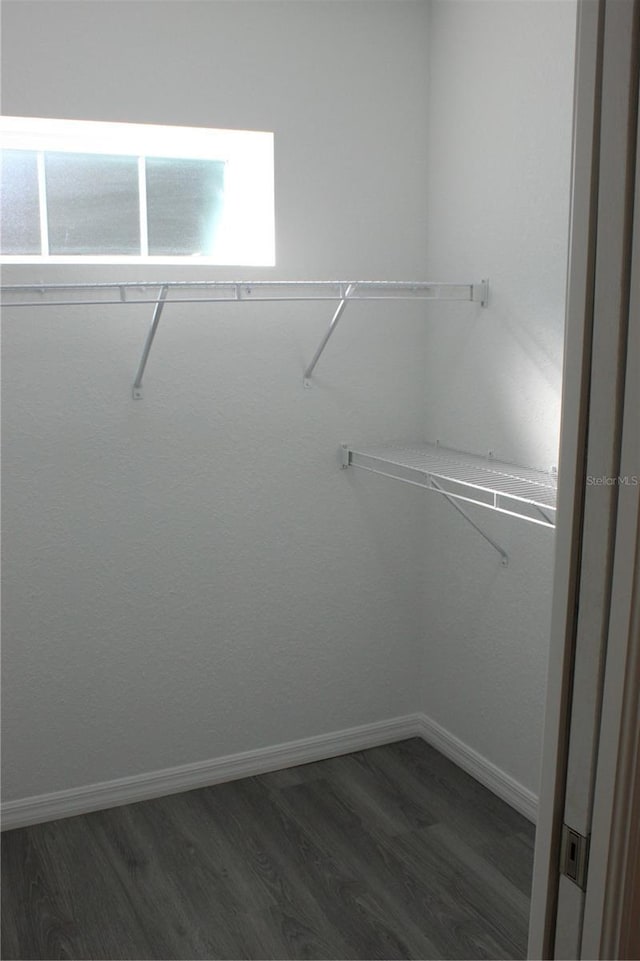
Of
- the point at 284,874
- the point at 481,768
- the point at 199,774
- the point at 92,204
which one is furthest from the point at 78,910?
the point at 92,204

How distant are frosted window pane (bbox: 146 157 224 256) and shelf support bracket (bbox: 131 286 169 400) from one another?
0.96ft

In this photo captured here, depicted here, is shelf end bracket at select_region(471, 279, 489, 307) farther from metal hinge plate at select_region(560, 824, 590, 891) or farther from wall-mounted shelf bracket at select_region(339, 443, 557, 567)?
metal hinge plate at select_region(560, 824, 590, 891)

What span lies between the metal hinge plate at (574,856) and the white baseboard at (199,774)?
7.01ft

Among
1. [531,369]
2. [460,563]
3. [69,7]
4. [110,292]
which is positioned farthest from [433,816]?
[69,7]

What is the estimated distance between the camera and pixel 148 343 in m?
2.36

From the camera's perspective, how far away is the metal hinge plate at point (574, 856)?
32.3 inches

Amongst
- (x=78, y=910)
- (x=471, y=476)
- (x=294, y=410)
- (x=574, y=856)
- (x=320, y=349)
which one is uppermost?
(x=320, y=349)

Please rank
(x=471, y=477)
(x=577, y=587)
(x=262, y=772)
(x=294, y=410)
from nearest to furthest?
(x=577, y=587) → (x=471, y=477) → (x=294, y=410) → (x=262, y=772)

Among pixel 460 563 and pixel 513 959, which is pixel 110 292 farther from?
pixel 513 959

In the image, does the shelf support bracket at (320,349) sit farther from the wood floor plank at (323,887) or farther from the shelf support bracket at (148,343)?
the wood floor plank at (323,887)

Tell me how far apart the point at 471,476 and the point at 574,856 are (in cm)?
158

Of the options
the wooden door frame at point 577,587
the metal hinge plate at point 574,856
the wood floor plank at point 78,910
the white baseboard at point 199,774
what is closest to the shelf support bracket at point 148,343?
the white baseboard at point 199,774

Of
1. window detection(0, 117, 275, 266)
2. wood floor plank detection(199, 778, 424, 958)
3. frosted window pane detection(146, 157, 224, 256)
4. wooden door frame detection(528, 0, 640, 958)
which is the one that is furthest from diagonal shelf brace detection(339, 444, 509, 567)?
wooden door frame detection(528, 0, 640, 958)

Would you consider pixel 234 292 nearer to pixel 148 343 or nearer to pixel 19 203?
pixel 148 343
